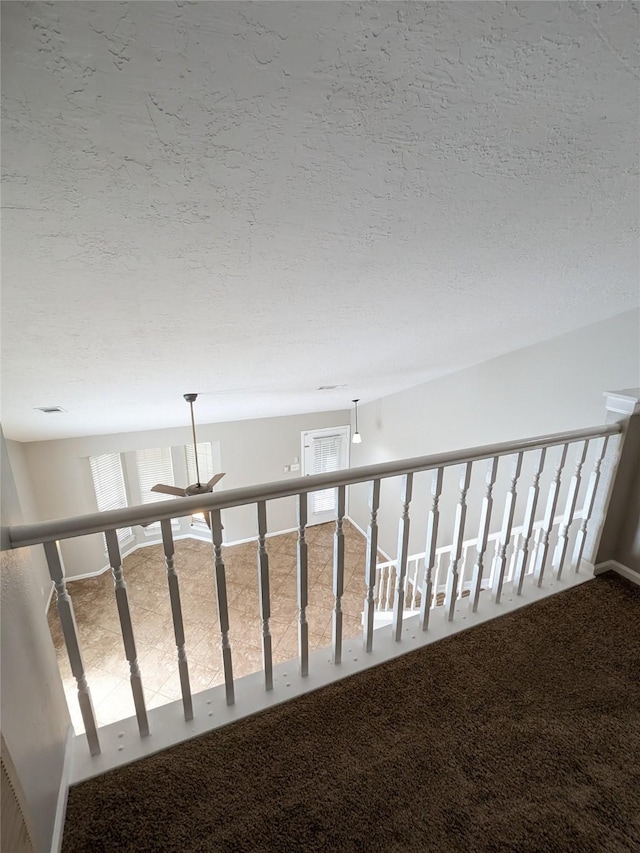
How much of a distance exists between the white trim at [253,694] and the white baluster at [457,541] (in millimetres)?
82

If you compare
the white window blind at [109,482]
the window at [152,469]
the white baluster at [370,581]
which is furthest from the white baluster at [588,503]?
the window at [152,469]

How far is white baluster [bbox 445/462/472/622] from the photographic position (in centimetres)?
153

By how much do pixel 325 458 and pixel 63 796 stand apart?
6029 millimetres

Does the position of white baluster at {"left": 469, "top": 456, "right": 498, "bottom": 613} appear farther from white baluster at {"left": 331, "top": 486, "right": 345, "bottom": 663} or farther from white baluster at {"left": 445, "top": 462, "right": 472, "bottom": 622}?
white baluster at {"left": 331, "top": 486, "right": 345, "bottom": 663}

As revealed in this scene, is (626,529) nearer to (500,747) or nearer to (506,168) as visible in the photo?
(500,747)

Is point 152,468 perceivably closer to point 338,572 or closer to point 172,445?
point 172,445

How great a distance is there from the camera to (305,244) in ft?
3.91

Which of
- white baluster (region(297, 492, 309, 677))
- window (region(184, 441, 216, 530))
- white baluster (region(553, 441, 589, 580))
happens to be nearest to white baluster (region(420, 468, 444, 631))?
white baluster (region(297, 492, 309, 677))

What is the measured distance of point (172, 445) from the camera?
5.70 meters

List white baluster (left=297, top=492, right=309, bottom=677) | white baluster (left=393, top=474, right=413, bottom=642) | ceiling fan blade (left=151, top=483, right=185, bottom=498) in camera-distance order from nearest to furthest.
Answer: white baluster (left=297, top=492, right=309, bottom=677)
white baluster (left=393, top=474, right=413, bottom=642)
ceiling fan blade (left=151, top=483, right=185, bottom=498)

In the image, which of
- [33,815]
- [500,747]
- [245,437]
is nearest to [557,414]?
[500,747]

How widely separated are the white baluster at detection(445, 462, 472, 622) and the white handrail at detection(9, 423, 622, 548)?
0.31ft

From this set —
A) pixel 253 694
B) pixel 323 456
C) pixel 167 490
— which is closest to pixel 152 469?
pixel 323 456

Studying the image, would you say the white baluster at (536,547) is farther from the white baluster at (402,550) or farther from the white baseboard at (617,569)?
the white baluster at (402,550)
